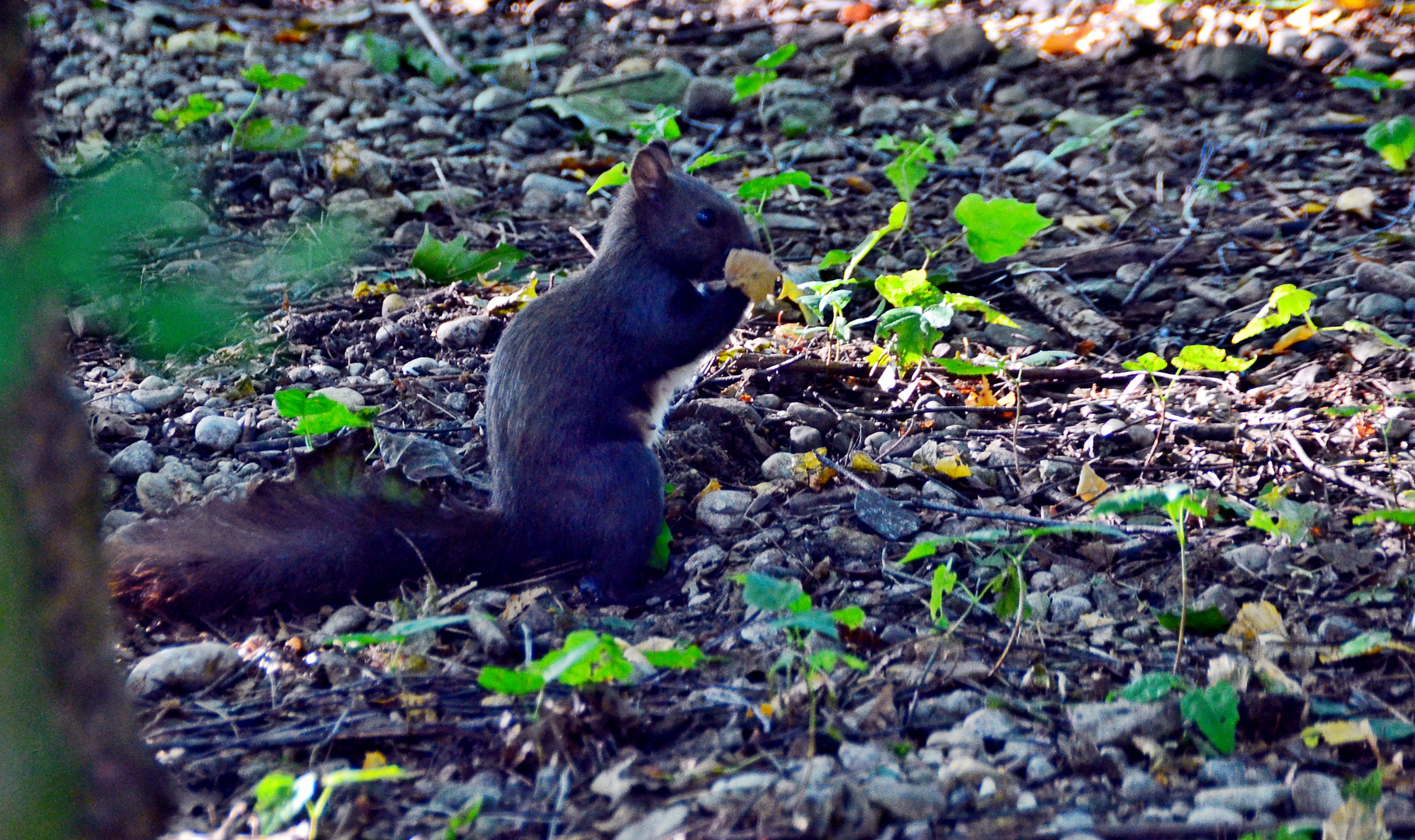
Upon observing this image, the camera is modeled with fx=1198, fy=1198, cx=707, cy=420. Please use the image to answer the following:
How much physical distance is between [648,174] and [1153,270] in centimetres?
207

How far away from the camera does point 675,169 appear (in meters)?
3.79

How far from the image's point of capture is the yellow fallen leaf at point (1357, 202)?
15.6 ft

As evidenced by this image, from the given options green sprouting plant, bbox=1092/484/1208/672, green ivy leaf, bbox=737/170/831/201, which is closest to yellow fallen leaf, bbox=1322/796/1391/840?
green sprouting plant, bbox=1092/484/1208/672

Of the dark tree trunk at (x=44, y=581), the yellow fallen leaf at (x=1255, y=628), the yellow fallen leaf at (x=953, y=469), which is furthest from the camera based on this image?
the yellow fallen leaf at (x=953, y=469)

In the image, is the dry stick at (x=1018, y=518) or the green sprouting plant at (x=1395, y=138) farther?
the green sprouting plant at (x=1395, y=138)

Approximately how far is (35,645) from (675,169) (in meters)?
2.80

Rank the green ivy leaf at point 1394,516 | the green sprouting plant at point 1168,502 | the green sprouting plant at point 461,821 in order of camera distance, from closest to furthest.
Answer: the green sprouting plant at point 461,821
the green sprouting plant at point 1168,502
the green ivy leaf at point 1394,516

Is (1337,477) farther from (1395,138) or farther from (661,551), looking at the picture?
(1395,138)

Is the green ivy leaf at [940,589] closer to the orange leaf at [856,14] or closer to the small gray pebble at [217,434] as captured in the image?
the small gray pebble at [217,434]

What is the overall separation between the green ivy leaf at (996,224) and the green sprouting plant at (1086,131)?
1795 millimetres

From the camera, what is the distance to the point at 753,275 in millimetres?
3414

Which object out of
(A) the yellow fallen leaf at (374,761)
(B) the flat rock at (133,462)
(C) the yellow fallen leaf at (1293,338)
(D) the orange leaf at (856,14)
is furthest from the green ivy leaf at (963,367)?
(D) the orange leaf at (856,14)

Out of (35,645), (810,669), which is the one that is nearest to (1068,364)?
(810,669)

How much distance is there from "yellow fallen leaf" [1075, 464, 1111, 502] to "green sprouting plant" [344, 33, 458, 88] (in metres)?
5.35
